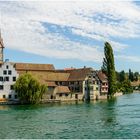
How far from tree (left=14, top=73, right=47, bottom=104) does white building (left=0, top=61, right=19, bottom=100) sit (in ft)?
12.5

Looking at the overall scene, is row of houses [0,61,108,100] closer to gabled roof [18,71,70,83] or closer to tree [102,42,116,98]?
gabled roof [18,71,70,83]

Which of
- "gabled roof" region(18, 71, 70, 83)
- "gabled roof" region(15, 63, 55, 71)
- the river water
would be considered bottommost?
the river water

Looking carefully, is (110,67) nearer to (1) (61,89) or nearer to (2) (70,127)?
(1) (61,89)

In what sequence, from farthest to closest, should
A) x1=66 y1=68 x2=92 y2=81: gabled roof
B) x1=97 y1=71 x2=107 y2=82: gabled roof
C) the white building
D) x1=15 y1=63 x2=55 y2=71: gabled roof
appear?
x1=97 y1=71 x2=107 y2=82: gabled roof
x1=15 y1=63 x2=55 y2=71: gabled roof
x1=66 y1=68 x2=92 y2=81: gabled roof
the white building

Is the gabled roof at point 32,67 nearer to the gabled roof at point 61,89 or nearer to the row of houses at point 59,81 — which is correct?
the row of houses at point 59,81

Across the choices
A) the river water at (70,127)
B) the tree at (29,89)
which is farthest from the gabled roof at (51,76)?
the river water at (70,127)

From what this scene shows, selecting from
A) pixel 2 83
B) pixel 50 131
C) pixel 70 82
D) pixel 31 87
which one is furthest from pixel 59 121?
pixel 70 82

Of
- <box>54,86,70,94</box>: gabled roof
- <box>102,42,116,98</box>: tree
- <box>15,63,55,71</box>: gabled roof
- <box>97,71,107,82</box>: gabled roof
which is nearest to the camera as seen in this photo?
<box>54,86,70,94</box>: gabled roof

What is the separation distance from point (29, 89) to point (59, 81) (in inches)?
811

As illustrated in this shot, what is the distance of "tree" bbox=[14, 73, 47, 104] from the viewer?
76562mm

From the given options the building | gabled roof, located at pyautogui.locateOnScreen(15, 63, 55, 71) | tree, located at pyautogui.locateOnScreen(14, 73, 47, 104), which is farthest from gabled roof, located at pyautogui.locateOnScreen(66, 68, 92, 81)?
tree, located at pyautogui.locateOnScreen(14, 73, 47, 104)

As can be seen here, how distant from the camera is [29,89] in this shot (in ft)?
253

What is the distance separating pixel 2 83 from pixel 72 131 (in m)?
48.3

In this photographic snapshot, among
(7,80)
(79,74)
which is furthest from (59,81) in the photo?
(7,80)
